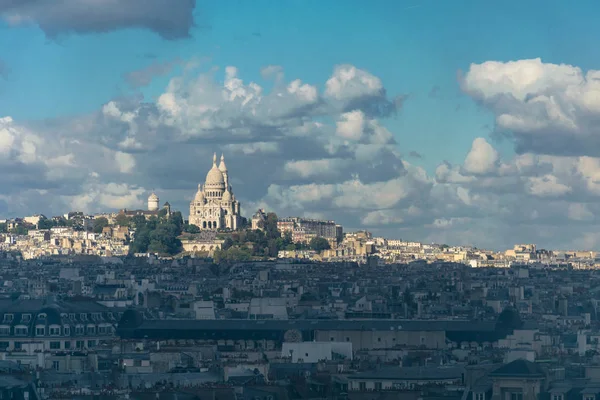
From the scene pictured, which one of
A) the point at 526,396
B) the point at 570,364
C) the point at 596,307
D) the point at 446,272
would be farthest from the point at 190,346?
the point at 446,272

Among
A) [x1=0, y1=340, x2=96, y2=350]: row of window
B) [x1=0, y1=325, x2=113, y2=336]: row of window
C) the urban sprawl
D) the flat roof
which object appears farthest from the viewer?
the flat roof

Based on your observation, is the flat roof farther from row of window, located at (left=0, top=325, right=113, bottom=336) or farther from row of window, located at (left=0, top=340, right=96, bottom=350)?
row of window, located at (left=0, top=340, right=96, bottom=350)

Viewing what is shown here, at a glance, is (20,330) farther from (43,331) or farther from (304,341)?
(304,341)

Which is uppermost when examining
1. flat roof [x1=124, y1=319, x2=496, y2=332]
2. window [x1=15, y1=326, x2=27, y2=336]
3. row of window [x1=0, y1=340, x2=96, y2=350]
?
flat roof [x1=124, y1=319, x2=496, y2=332]

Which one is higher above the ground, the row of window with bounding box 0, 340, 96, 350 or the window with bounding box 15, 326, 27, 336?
the window with bounding box 15, 326, 27, 336

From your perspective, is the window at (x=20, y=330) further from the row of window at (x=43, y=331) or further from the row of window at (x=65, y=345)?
the row of window at (x=65, y=345)

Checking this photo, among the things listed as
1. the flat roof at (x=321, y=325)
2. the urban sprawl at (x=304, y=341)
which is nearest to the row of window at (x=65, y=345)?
the urban sprawl at (x=304, y=341)

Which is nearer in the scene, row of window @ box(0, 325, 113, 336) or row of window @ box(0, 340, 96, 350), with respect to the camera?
row of window @ box(0, 340, 96, 350)

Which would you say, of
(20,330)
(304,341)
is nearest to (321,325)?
(304,341)

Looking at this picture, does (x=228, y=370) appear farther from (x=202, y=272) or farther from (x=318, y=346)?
(x=202, y=272)

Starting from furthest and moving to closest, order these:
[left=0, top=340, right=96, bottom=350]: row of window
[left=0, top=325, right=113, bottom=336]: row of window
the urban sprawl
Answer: [left=0, top=325, right=113, bottom=336]: row of window < [left=0, top=340, right=96, bottom=350]: row of window < the urban sprawl

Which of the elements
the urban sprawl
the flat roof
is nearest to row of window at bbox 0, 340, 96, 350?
the urban sprawl
